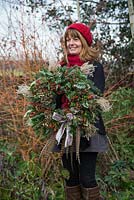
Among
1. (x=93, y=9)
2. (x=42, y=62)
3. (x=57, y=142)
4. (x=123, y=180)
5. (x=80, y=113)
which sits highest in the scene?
(x=93, y=9)

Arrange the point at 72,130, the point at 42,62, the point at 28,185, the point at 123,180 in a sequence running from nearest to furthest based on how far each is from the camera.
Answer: the point at 72,130 < the point at 28,185 < the point at 123,180 < the point at 42,62

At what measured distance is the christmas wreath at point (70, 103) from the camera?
2031 mm

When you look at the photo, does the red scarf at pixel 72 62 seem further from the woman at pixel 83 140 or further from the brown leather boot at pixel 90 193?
the brown leather boot at pixel 90 193

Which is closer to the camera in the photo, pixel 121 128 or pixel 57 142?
pixel 57 142

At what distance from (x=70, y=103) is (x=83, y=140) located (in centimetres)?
27

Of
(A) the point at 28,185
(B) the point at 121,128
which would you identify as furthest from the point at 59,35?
(A) the point at 28,185

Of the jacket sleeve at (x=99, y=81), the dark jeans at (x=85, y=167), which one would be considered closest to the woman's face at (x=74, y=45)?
the jacket sleeve at (x=99, y=81)

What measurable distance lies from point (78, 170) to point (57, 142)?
0.32m

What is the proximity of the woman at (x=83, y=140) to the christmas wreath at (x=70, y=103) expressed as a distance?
0.27 ft

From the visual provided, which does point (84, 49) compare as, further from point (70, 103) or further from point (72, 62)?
point (70, 103)

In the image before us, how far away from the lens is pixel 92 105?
6.70 feet

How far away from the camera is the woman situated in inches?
85.2

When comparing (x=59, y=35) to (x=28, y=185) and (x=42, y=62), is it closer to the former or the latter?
(x=42, y=62)

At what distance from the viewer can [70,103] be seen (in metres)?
2.06
